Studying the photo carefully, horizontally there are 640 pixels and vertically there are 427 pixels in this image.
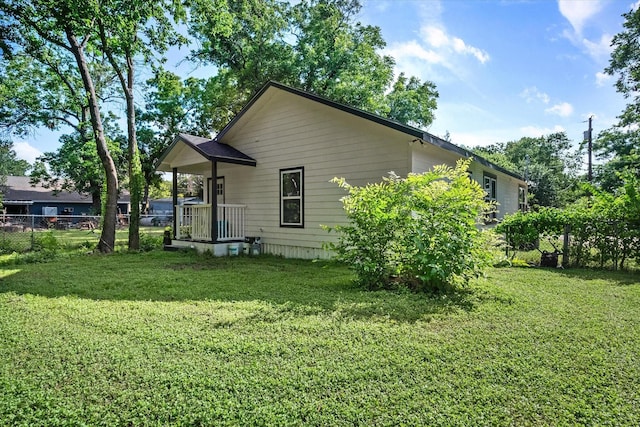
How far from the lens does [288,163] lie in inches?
377

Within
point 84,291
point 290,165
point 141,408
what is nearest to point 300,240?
point 290,165

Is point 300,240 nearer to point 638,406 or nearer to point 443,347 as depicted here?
point 443,347

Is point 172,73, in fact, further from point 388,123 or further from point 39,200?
point 39,200

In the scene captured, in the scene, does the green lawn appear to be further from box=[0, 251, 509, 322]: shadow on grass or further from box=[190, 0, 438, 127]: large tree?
box=[190, 0, 438, 127]: large tree

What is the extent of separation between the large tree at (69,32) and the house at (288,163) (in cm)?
214

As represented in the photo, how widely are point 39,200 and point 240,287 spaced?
41.3 m

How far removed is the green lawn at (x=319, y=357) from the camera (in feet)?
7.44

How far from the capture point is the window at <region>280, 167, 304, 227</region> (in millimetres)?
9341

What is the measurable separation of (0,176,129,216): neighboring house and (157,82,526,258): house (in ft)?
100

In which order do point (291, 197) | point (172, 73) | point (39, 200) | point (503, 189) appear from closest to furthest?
1. point (291, 197)
2. point (172, 73)
3. point (503, 189)
4. point (39, 200)

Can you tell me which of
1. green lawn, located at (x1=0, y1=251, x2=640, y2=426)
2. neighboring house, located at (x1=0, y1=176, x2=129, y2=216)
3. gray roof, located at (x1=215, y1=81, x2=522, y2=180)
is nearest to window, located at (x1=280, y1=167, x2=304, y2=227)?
gray roof, located at (x1=215, y1=81, x2=522, y2=180)

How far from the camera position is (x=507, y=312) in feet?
13.9

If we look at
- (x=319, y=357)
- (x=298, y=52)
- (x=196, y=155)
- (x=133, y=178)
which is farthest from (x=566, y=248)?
(x=298, y=52)

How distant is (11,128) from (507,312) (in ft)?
100
